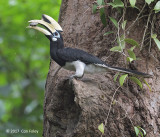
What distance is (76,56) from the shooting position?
92.6 inches

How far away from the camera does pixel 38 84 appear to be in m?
4.24

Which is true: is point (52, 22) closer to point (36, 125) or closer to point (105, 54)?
point (105, 54)

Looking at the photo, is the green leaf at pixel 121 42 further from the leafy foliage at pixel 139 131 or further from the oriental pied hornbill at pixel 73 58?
the leafy foliage at pixel 139 131

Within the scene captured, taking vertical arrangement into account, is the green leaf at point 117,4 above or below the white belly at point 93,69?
above

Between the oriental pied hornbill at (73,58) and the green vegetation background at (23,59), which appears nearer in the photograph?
the oriental pied hornbill at (73,58)

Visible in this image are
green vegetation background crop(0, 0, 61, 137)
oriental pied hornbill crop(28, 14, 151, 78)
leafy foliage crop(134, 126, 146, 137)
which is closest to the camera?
leafy foliage crop(134, 126, 146, 137)

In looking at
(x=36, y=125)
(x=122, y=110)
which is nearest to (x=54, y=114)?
(x=122, y=110)

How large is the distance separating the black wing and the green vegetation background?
1.57 meters

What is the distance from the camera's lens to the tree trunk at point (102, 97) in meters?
2.09

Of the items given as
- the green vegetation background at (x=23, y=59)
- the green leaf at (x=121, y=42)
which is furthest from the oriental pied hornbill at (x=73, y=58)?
the green vegetation background at (x=23, y=59)

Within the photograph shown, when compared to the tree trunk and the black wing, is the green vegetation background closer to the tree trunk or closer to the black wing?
the tree trunk

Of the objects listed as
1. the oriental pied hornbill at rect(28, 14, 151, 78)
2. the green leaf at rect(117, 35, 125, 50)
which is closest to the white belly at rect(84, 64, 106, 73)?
the oriental pied hornbill at rect(28, 14, 151, 78)

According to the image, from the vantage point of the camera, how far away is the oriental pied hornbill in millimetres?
2303

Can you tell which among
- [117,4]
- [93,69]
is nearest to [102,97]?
[93,69]
